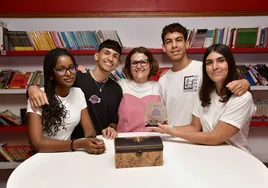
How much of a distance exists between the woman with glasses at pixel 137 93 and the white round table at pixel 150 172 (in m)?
0.59

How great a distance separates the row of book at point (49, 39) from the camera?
299cm

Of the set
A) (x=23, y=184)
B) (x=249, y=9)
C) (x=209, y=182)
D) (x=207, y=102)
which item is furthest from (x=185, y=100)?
(x=249, y=9)

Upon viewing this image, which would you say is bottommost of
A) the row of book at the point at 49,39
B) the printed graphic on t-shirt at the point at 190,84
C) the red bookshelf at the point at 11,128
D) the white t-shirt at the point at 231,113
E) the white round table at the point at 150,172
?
the red bookshelf at the point at 11,128

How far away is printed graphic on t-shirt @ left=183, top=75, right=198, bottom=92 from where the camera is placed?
7.55ft

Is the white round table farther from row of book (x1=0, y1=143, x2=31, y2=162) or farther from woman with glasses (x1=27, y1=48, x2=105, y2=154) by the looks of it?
row of book (x1=0, y1=143, x2=31, y2=162)

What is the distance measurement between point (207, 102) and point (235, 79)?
251 mm

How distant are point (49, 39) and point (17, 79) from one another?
62 centimetres

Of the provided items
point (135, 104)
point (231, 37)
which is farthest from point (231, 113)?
point (231, 37)

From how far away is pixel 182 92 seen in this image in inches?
91.8

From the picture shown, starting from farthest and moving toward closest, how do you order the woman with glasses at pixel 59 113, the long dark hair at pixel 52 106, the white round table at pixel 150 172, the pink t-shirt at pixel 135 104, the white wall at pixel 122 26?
1. the white wall at pixel 122 26
2. the pink t-shirt at pixel 135 104
3. the long dark hair at pixel 52 106
4. the woman with glasses at pixel 59 113
5. the white round table at pixel 150 172

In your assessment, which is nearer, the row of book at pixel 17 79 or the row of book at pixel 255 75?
the row of book at pixel 17 79

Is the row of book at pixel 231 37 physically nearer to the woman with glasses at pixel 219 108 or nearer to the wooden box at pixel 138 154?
the woman with glasses at pixel 219 108

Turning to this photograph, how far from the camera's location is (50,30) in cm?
328

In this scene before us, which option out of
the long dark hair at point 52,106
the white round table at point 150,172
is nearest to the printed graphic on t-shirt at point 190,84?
the white round table at point 150,172
